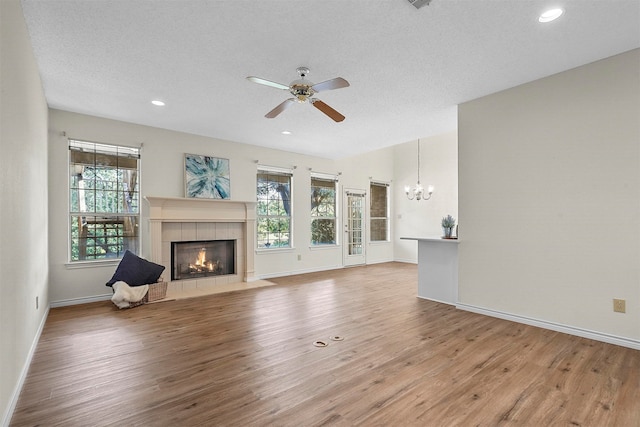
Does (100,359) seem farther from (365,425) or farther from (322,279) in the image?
(322,279)

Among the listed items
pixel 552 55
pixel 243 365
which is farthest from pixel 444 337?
pixel 552 55

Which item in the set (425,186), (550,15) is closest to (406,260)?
(425,186)

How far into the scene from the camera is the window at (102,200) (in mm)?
4434

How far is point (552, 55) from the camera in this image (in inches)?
113

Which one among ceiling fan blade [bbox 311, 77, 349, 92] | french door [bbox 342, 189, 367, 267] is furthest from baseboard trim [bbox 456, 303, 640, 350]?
french door [bbox 342, 189, 367, 267]

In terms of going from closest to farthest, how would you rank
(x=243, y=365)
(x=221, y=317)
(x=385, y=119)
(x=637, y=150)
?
1. (x=243, y=365)
2. (x=637, y=150)
3. (x=221, y=317)
4. (x=385, y=119)

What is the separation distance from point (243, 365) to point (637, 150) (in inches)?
157

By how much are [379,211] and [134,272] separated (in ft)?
20.5

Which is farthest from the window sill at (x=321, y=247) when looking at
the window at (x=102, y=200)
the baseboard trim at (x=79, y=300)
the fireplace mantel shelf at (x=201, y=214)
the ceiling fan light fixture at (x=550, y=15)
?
the ceiling fan light fixture at (x=550, y=15)

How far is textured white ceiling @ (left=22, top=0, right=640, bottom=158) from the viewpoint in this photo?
2.24m

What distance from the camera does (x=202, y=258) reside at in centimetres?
554

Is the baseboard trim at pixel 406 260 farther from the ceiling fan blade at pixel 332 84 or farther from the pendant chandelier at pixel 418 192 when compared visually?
the ceiling fan blade at pixel 332 84

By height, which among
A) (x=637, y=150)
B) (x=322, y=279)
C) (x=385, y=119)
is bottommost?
(x=322, y=279)

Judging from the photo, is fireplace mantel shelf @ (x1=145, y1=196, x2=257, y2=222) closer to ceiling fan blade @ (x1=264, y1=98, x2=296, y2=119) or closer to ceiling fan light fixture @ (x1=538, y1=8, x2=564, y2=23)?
ceiling fan blade @ (x1=264, y1=98, x2=296, y2=119)
